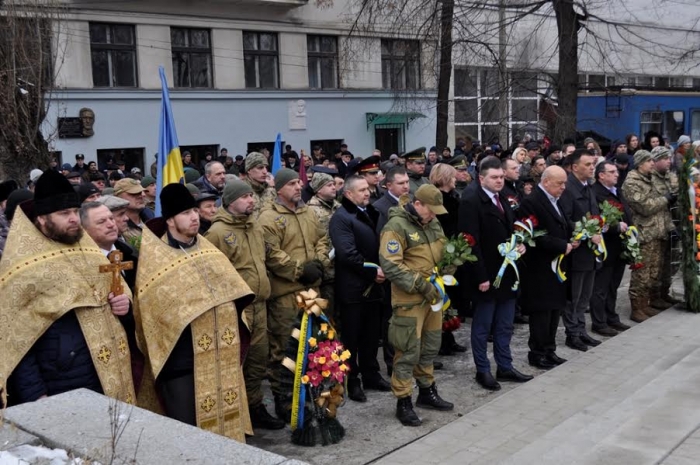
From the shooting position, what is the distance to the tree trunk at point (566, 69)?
17375 millimetres

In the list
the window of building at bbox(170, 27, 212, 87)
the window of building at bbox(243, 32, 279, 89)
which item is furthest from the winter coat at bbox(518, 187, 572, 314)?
the window of building at bbox(243, 32, 279, 89)

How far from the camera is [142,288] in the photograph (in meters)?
4.88

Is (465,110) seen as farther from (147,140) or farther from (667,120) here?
(147,140)

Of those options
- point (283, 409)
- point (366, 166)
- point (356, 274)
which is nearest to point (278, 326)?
point (283, 409)

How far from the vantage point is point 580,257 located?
8.16 metres

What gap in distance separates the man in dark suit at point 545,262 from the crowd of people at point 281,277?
0.6 inches

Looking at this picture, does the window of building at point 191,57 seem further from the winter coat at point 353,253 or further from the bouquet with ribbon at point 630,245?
the winter coat at point 353,253

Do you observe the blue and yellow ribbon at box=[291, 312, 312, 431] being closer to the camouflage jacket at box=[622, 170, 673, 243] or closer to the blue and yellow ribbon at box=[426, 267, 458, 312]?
the blue and yellow ribbon at box=[426, 267, 458, 312]

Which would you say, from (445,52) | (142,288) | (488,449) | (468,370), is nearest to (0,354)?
(142,288)

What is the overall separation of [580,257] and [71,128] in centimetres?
1825

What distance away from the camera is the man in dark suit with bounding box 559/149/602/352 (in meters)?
8.18

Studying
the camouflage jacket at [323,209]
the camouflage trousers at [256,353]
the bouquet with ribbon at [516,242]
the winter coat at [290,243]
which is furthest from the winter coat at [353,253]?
the bouquet with ribbon at [516,242]

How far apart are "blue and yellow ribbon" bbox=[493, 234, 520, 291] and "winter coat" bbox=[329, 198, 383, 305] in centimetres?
107

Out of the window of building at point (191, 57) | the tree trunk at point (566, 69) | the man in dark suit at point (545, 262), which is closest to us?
the man in dark suit at point (545, 262)
